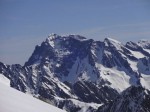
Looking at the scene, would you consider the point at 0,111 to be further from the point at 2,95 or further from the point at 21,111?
the point at 2,95

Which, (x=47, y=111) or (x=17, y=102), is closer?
(x=17, y=102)

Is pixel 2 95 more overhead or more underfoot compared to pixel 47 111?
more overhead

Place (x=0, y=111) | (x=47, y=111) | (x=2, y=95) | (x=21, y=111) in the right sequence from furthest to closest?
1. (x=47, y=111)
2. (x=2, y=95)
3. (x=21, y=111)
4. (x=0, y=111)

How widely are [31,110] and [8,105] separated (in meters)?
0.76

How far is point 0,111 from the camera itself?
7020 millimetres

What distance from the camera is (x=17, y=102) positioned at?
848 cm

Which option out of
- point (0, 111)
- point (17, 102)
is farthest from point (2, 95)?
point (0, 111)

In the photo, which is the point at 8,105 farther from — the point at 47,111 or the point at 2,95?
the point at 47,111

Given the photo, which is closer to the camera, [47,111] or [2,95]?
[2,95]

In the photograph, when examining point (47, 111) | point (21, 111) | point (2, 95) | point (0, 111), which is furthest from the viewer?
point (47, 111)

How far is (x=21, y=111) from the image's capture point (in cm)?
761

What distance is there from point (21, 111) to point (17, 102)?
2.97 ft

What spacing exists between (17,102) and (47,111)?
1221 millimetres

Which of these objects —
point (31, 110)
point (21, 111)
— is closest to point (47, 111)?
point (31, 110)
